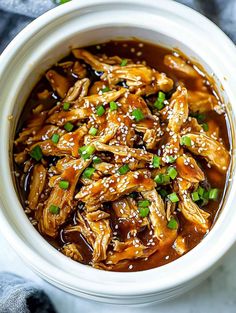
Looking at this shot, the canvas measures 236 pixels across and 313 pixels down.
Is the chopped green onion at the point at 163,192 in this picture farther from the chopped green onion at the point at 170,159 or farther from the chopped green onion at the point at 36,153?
the chopped green onion at the point at 36,153

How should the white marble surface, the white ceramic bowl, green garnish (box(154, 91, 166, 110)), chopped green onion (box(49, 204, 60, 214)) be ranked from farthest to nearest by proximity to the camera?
the white marble surface → green garnish (box(154, 91, 166, 110)) → chopped green onion (box(49, 204, 60, 214)) → the white ceramic bowl

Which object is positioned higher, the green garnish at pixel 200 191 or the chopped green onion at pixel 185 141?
the chopped green onion at pixel 185 141

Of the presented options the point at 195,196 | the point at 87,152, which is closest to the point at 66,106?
the point at 87,152

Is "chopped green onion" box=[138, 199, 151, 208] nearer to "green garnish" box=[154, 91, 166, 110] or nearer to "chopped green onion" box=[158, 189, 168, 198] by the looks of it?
"chopped green onion" box=[158, 189, 168, 198]

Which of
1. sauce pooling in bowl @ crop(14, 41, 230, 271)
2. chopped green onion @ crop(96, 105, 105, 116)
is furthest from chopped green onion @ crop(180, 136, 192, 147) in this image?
chopped green onion @ crop(96, 105, 105, 116)

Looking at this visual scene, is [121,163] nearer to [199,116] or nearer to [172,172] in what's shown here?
[172,172]

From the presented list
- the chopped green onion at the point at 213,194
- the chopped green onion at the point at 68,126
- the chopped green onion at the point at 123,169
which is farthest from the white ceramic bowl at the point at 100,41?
the chopped green onion at the point at 123,169

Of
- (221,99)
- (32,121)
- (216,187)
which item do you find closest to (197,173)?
(216,187)
